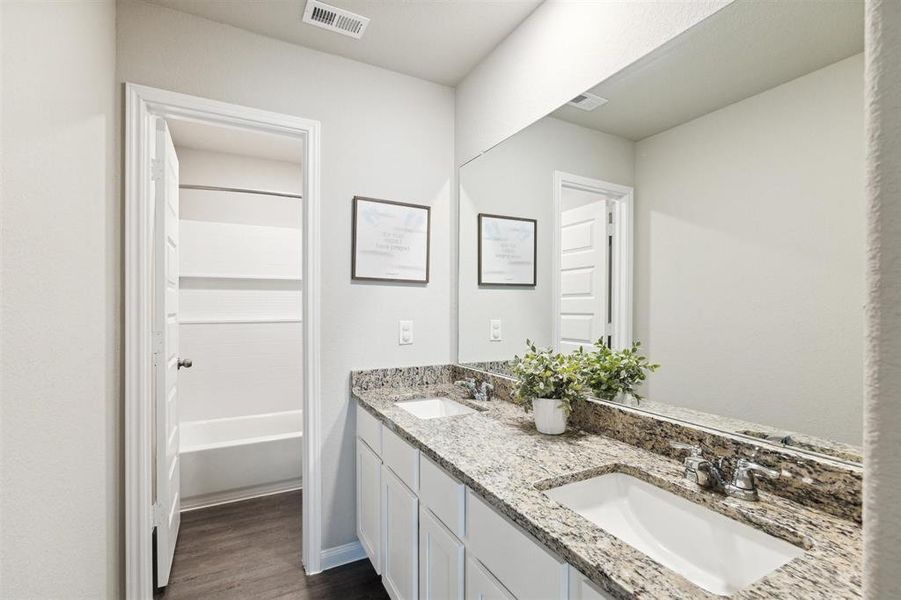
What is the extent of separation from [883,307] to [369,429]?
5.86 feet

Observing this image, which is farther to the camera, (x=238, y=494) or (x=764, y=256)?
(x=238, y=494)

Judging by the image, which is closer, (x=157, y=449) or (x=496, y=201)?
(x=157, y=449)

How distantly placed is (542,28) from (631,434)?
1598mm

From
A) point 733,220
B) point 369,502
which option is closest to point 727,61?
point 733,220

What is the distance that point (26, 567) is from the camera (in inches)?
34.1

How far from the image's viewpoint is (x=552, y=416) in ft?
4.75

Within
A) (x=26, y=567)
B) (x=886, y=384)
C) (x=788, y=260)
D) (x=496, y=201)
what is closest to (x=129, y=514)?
(x=26, y=567)

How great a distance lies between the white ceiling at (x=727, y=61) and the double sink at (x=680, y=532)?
102 centimetres

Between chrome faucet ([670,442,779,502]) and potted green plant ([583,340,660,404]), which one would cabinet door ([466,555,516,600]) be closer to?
chrome faucet ([670,442,779,502])

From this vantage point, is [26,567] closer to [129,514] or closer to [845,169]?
[129,514]

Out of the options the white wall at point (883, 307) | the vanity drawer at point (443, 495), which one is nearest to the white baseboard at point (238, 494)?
the vanity drawer at point (443, 495)

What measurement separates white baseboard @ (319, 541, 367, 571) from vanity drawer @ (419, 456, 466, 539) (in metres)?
0.99

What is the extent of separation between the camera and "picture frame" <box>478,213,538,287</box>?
1981mm

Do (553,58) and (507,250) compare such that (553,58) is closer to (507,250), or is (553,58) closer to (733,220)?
(507,250)
